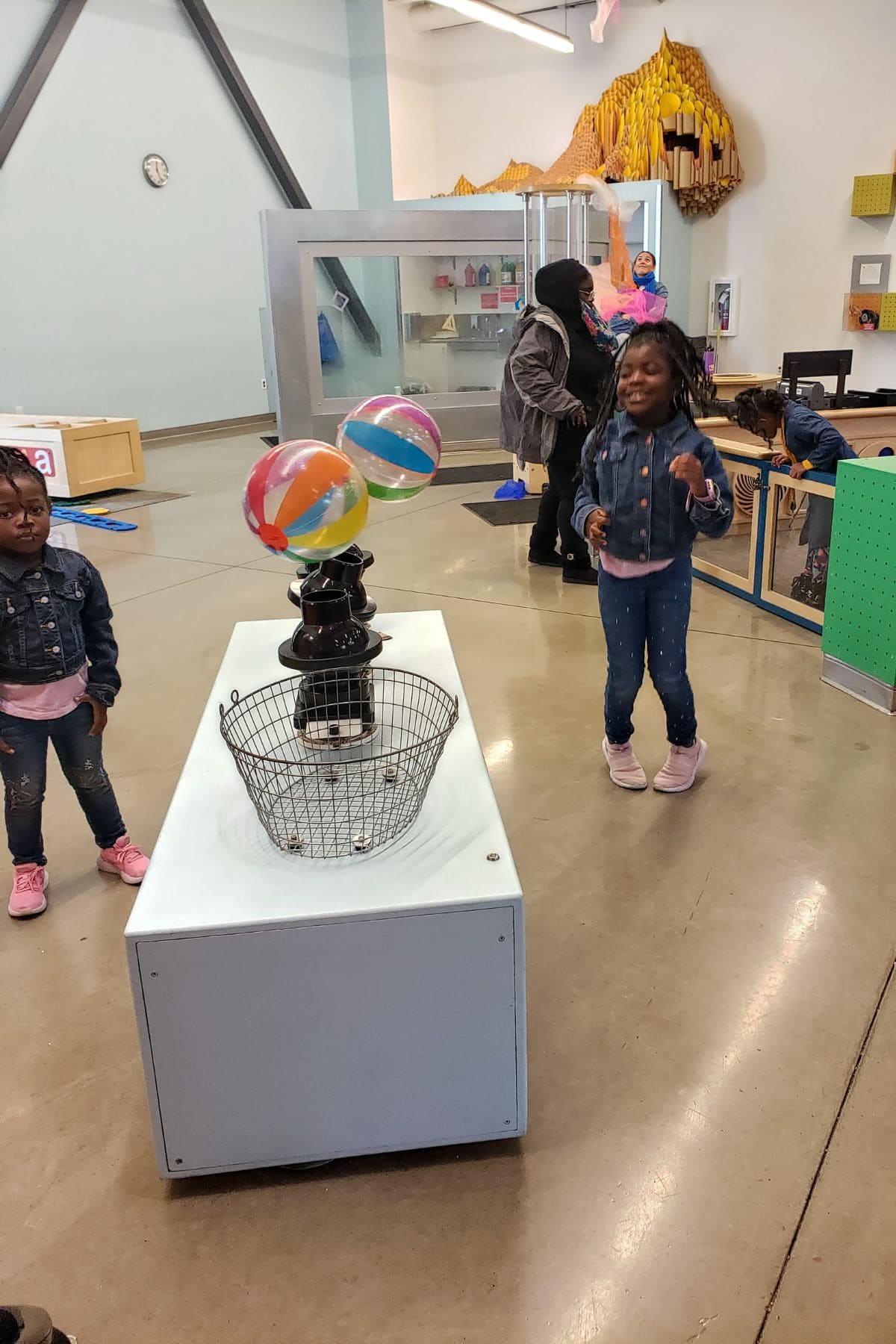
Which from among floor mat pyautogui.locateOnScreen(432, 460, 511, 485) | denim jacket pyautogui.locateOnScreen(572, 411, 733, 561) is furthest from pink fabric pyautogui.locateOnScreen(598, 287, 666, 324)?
→ denim jacket pyautogui.locateOnScreen(572, 411, 733, 561)

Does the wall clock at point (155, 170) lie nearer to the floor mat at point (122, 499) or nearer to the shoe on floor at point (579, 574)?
the floor mat at point (122, 499)

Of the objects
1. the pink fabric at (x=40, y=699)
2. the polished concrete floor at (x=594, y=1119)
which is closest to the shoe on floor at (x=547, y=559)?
the polished concrete floor at (x=594, y=1119)

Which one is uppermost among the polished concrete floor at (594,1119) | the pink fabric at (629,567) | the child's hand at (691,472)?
the child's hand at (691,472)

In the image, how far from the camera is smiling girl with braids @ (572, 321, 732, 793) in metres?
2.27

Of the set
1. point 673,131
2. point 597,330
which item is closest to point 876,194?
point 673,131

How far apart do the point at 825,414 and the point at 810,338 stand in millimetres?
4890

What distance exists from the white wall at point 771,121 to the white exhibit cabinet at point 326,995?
327 inches

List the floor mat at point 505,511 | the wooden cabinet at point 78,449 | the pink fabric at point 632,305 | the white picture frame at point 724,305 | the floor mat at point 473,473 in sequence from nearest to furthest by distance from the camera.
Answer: the pink fabric at point 632,305 < the floor mat at point 505,511 < the wooden cabinet at point 78,449 < the floor mat at point 473,473 < the white picture frame at point 724,305

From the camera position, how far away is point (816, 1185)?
4.84 ft

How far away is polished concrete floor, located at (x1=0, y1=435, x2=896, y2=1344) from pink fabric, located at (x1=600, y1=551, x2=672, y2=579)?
24.9 inches

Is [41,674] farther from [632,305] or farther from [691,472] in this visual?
[632,305]

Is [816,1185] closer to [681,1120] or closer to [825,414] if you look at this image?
[681,1120]

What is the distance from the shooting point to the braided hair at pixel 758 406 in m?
3.81

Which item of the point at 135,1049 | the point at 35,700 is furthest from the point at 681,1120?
the point at 35,700
